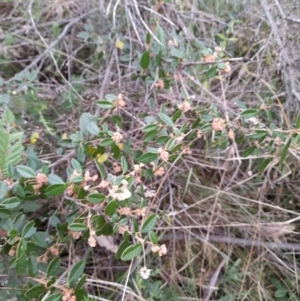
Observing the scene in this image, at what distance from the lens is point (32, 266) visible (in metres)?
0.99

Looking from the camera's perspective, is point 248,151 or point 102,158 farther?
point 248,151

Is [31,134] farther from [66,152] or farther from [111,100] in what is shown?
[111,100]

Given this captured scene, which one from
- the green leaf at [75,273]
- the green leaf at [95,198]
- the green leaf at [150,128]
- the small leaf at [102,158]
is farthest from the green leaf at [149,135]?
the green leaf at [75,273]

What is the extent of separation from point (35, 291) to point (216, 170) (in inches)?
28.8

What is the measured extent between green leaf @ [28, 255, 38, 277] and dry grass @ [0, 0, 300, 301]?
0.91 ft

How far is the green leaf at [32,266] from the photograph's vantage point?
0.98 metres

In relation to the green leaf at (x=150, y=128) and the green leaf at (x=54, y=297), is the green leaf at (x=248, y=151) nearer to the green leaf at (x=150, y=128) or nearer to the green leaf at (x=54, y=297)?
the green leaf at (x=150, y=128)

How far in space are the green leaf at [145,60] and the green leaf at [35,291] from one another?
65 centimetres

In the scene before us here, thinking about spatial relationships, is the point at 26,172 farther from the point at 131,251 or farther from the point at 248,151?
the point at 248,151

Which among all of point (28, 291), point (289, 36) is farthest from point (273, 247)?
point (28, 291)

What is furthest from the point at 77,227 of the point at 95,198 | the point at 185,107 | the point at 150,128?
the point at 185,107

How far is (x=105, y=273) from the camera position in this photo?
133 cm

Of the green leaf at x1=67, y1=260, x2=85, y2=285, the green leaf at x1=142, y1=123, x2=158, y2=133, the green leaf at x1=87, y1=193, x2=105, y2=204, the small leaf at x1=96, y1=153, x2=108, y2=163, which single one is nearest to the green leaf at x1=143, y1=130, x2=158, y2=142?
the green leaf at x1=142, y1=123, x2=158, y2=133

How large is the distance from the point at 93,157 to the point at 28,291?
0.35 m
